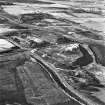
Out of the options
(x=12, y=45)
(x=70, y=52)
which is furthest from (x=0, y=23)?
(x=70, y=52)

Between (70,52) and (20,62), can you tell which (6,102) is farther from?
(70,52)

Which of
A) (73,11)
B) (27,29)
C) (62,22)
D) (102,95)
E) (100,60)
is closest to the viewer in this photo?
(102,95)

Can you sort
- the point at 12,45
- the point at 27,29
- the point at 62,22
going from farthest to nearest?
the point at 62,22, the point at 27,29, the point at 12,45

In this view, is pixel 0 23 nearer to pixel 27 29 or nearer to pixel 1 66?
pixel 27 29

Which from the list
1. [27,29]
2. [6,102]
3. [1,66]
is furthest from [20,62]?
[27,29]

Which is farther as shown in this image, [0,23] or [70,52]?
[0,23]

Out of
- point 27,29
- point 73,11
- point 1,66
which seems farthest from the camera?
point 73,11
